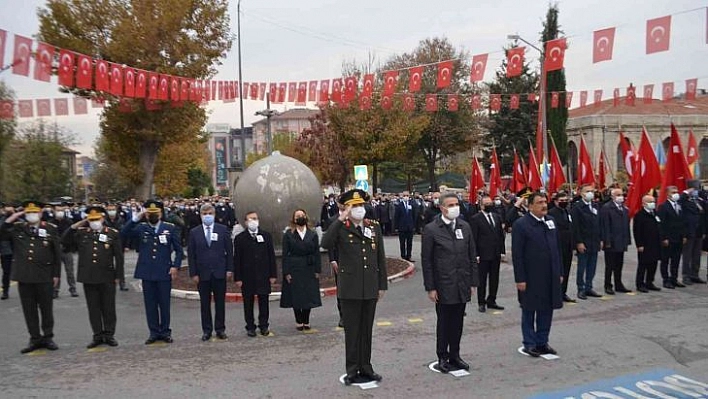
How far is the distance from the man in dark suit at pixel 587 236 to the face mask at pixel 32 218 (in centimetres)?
858

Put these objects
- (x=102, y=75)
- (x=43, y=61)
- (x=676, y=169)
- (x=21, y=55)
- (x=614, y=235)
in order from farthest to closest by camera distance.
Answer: (x=102, y=75) < (x=43, y=61) < (x=21, y=55) < (x=676, y=169) < (x=614, y=235)

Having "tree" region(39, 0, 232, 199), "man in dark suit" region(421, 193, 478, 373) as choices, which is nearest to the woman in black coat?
"man in dark suit" region(421, 193, 478, 373)

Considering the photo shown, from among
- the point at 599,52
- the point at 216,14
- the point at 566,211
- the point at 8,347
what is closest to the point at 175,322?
the point at 8,347

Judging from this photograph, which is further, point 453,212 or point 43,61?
point 43,61

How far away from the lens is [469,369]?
20.3 ft

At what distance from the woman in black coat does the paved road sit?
42cm

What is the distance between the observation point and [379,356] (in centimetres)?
685

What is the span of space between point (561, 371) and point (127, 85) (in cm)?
1357

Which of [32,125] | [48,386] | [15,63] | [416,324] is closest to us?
[48,386]

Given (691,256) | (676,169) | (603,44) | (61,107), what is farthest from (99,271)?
(61,107)

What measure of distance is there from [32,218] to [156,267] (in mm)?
1832

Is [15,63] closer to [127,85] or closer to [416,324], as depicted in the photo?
[127,85]

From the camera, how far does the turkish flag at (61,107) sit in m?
18.1

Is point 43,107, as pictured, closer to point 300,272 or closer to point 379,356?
point 300,272
